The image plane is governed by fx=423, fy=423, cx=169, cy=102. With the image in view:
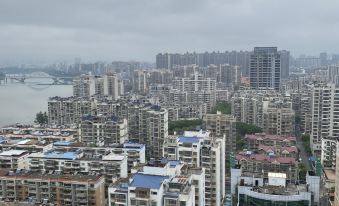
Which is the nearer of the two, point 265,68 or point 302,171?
point 302,171

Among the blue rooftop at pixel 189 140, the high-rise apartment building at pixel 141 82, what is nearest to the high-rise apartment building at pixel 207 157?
the blue rooftop at pixel 189 140

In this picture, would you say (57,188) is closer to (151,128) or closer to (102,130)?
(102,130)

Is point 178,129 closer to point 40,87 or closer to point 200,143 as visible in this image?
point 200,143

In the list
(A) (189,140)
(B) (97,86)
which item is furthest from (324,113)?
(B) (97,86)

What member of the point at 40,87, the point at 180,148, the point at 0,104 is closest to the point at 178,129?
the point at 180,148

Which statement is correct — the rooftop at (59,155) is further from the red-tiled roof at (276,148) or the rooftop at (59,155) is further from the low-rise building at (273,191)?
the red-tiled roof at (276,148)

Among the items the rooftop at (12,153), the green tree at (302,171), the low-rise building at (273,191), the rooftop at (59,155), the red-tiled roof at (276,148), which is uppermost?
the low-rise building at (273,191)
